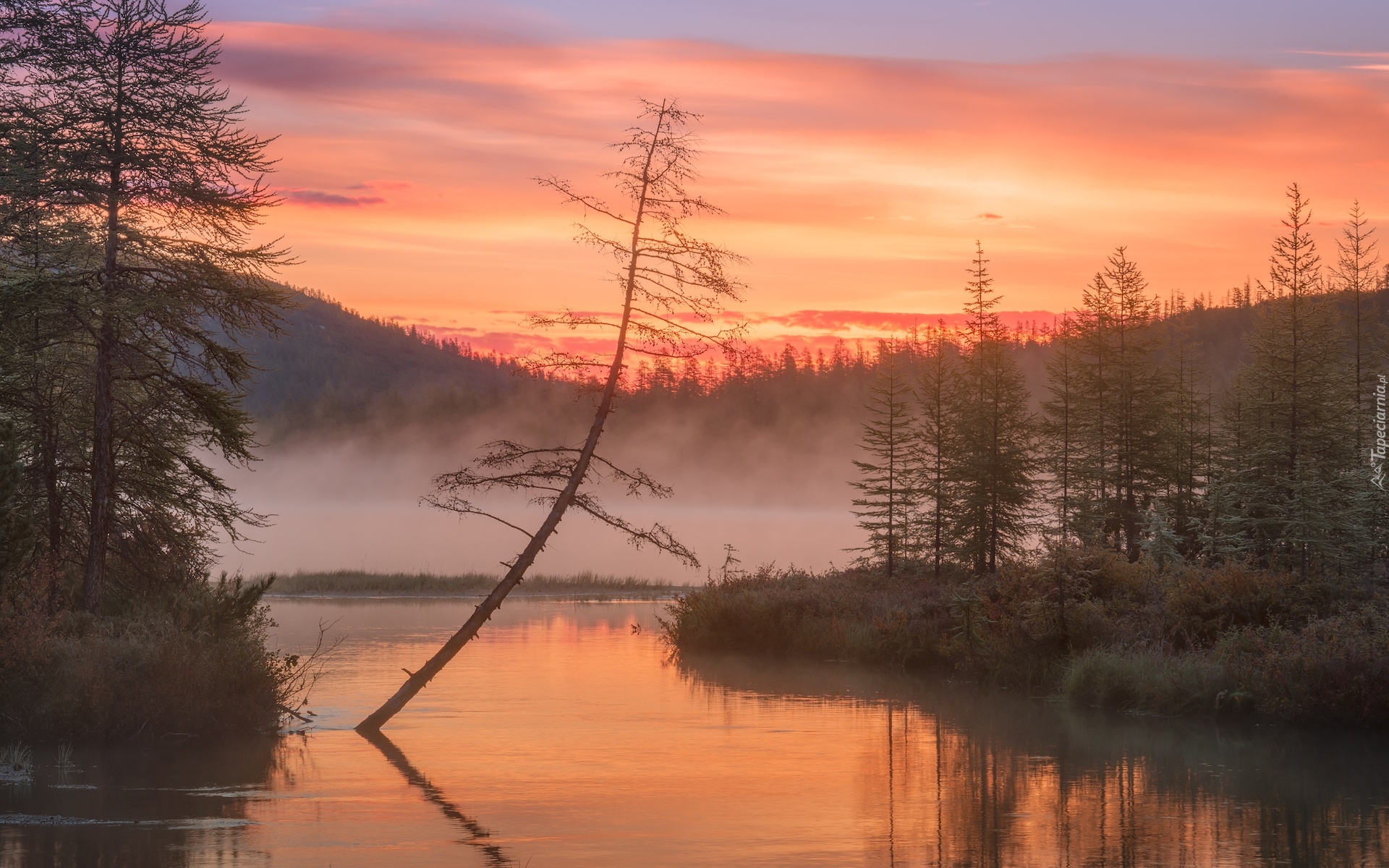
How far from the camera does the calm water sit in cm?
1698

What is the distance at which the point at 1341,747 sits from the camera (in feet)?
83.2

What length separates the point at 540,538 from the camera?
88.3 ft

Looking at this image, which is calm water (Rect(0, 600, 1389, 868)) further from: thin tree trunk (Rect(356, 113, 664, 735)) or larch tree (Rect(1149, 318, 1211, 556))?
larch tree (Rect(1149, 318, 1211, 556))

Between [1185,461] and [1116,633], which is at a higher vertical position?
[1185,461]

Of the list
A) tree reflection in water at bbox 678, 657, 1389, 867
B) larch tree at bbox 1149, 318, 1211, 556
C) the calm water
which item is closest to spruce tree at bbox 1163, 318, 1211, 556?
larch tree at bbox 1149, 318, 1211, 556

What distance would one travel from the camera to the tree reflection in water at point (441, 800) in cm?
1688

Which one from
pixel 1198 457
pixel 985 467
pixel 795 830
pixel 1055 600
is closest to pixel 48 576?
pixel 795 830

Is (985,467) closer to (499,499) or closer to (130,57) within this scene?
(130,57)

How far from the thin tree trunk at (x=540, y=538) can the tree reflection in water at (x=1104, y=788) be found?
22.9ft

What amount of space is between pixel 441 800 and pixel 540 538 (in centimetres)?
743

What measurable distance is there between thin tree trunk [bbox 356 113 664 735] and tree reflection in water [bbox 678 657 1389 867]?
699 centimetres

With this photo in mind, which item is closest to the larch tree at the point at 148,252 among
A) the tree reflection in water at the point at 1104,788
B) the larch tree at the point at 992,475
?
the tree reflection in water at the point at 1104,788

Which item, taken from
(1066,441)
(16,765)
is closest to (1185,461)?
(1066,441)

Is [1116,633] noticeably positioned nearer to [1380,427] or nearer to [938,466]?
[938,466]
